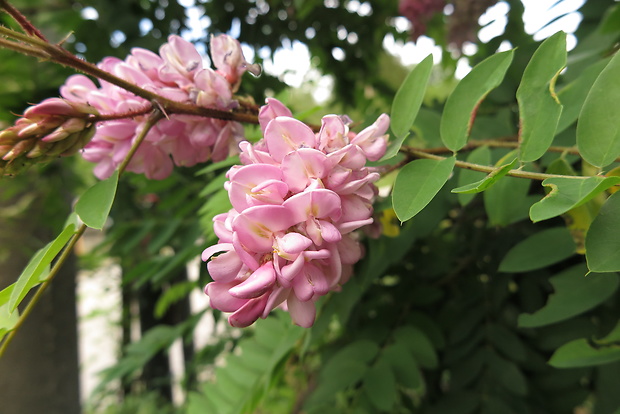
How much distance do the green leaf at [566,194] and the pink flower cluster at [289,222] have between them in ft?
0.34

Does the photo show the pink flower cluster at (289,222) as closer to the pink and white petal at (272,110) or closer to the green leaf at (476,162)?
the pink and white petal at (272,110)

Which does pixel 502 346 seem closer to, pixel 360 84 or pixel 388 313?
pixel 388 313

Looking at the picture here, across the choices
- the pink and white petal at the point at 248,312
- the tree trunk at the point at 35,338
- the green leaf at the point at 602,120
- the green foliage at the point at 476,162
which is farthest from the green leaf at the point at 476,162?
the tree trunk at the point at 35,338

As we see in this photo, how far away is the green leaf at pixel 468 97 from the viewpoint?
37 centimetres

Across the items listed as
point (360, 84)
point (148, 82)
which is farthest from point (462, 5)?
point (148, 82)

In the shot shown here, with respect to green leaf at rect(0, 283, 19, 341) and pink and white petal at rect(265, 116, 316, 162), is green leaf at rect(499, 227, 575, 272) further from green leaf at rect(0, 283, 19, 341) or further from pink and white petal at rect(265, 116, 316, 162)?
green leaf at rect(0, 283, 19, 341)

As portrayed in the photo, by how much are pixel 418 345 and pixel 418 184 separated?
0.38 m

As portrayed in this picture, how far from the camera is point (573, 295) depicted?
0.46m

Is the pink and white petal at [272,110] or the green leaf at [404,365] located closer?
the pink and white petal at [272,110]

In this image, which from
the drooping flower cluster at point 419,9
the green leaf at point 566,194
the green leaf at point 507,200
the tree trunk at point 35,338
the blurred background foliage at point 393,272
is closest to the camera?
the green leaf at point 566,194

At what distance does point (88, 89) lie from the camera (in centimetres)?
44

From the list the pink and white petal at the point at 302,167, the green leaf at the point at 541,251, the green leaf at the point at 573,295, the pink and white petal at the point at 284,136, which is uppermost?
the pink and white petal at the point at 284,136

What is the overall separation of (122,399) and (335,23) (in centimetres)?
269

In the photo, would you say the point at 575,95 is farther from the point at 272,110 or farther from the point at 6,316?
the point at 6,316
